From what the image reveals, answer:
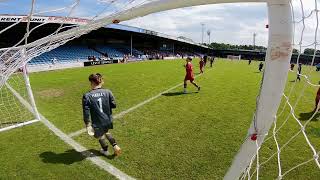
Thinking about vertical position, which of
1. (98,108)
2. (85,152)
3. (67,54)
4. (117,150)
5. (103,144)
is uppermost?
(67,54)

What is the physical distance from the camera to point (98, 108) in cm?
603

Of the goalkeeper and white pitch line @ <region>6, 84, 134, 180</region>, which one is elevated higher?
the goalkeeper

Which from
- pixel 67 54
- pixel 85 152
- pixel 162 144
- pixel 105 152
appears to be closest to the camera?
pixel 105 152

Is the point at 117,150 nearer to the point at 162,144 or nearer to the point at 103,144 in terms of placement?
the point at 103,144

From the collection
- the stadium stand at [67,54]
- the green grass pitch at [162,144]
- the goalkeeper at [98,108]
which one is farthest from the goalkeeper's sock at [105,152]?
the stadium stand at [67,54]

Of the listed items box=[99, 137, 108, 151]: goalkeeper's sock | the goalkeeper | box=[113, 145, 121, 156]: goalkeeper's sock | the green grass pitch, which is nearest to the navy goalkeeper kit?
the goalkeeper

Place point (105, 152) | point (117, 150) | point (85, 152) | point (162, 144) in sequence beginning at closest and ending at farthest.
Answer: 1. point (117, 150)
2. point (105, 152)
3. point (85, 152)
4. point (162, 144)

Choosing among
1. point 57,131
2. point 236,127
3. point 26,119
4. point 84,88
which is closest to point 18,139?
point 57,131

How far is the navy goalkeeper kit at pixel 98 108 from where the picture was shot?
19.7 feet

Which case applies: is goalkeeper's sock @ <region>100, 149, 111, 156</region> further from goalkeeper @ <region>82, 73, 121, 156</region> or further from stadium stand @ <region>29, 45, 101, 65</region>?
stadium stand @ <region>29, 45, 101, 65</region>

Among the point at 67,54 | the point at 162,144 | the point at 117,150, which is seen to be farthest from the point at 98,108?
the point at 67,54

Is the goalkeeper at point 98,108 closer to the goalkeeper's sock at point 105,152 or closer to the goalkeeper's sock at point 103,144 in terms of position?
the goalkeeper's sock at point 103,144

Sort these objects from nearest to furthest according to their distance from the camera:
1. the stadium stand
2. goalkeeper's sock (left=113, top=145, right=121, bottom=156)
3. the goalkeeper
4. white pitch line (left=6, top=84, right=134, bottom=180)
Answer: white pitch line (left=6, top=84, right=134, bottom=180)
the goalkeeper
goalkeeper's sock (left=113, top=145, right=121, bottom=156)
the stadium stand

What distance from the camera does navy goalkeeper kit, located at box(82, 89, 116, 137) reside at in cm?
600
